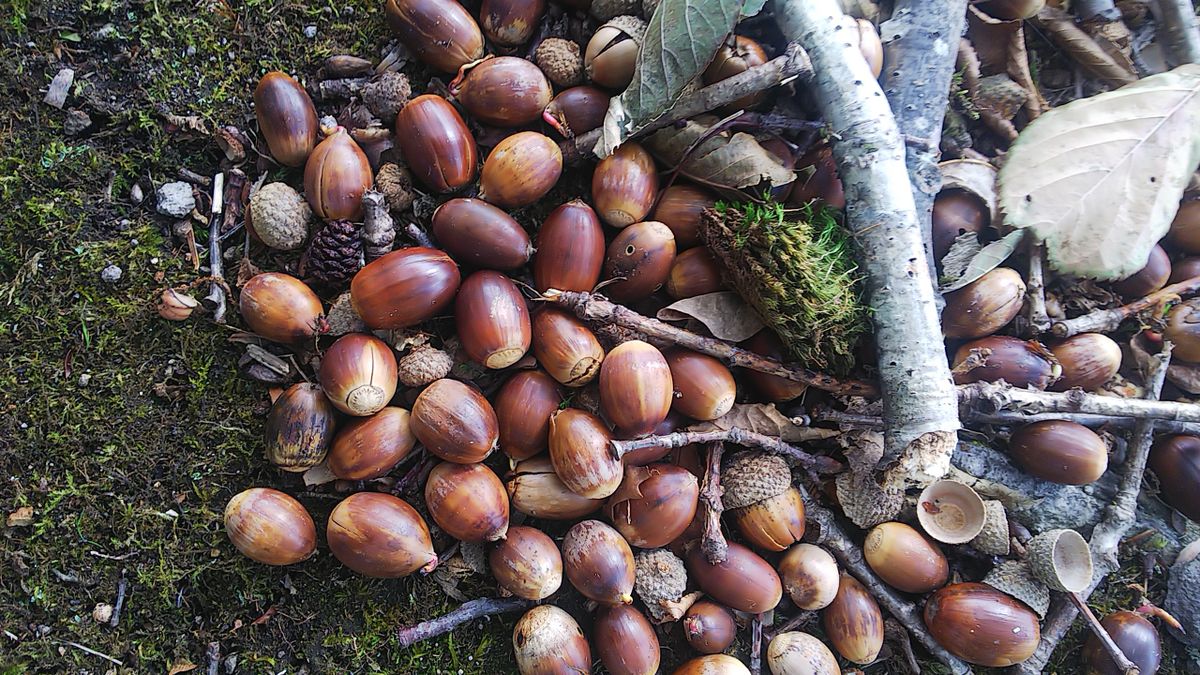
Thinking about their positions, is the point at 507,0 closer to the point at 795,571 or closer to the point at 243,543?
the point at 243,543

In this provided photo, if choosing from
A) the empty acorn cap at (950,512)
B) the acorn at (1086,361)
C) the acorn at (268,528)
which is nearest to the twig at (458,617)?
the acorn at (268,528)

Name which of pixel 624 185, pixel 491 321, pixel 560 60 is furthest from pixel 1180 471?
pixel 560 60

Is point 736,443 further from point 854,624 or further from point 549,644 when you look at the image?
point 549,644

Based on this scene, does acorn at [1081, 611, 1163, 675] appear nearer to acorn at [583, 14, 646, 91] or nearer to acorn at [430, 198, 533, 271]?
acorn at [430, 198, 533, 271]

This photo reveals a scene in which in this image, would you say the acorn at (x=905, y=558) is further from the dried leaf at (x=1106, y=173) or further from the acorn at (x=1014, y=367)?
the dried leaf at (x=1106, y=173)

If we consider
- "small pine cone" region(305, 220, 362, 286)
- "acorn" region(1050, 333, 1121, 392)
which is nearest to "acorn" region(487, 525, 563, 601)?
"small pine cone" region(305, 220, 362, 286)

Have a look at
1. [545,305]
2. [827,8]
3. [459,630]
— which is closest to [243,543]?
[459,630]
